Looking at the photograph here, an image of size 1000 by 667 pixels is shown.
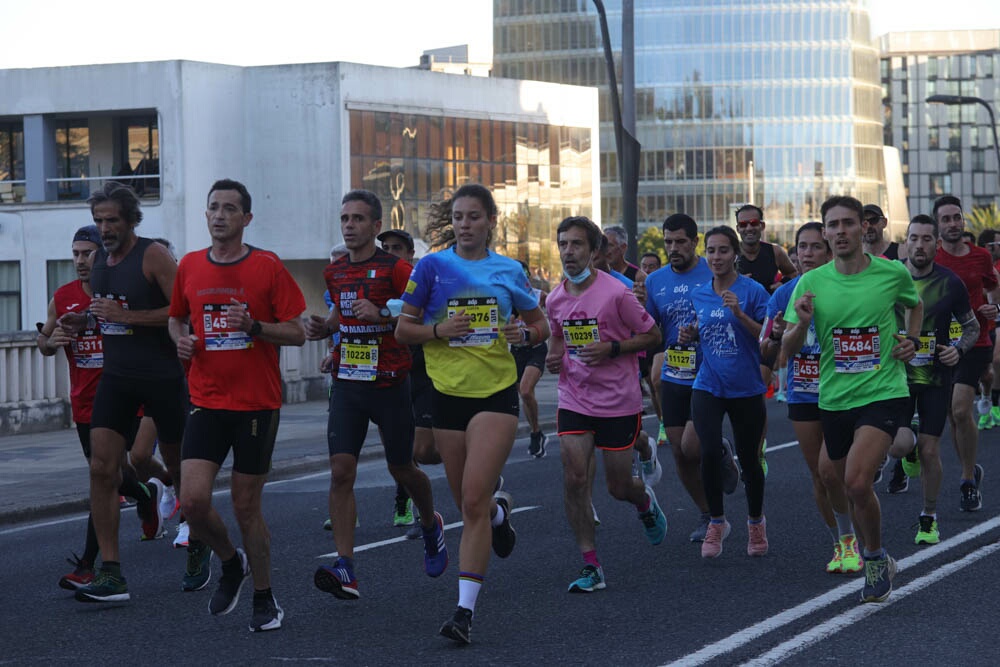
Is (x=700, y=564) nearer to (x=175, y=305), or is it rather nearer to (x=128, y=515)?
(x=175, y=305)

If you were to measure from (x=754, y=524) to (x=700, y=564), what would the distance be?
495mm

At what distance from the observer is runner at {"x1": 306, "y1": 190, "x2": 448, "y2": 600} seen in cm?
782

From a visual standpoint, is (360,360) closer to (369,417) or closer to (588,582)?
(369,417)

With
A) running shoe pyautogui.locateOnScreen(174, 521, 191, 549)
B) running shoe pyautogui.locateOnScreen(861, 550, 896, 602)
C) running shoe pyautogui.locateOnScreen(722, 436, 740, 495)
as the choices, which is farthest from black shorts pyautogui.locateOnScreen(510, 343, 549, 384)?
running shoe pyautogui.locateOnScreen(861, 550, 896, 602)

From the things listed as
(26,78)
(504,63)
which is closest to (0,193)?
(26,78)

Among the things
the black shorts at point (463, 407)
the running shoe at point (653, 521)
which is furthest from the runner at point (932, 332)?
the black shorts at point (463, 407)

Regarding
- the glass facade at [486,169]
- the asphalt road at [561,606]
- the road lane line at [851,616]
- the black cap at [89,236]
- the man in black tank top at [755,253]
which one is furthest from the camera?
the glass facade at [486,169]

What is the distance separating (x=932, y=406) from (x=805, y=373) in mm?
1570

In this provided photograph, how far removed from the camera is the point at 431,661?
6.36 metres

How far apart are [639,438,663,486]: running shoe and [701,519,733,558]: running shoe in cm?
192

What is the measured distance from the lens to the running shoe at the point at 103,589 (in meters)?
7.75

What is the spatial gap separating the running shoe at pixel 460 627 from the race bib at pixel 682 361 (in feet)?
11.5

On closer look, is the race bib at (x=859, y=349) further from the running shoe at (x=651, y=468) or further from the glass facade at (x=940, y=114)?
the glass facade at (x=940, y=114)

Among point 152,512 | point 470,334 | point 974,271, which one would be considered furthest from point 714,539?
point 974,271
